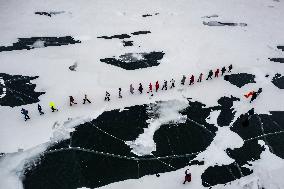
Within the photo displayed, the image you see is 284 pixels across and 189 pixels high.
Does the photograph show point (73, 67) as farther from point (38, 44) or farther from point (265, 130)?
point (265, 130)

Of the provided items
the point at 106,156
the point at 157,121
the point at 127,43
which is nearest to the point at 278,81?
the point at 157,121

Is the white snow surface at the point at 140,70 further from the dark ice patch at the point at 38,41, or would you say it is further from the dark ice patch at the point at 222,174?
the dark ice patch at the point at 38,41

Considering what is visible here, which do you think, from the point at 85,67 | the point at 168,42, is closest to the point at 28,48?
the point at 85,67

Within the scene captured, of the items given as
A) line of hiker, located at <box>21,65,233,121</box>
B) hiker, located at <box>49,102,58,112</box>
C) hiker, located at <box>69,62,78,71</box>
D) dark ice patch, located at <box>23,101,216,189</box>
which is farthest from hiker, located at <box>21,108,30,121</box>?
hiker, located at <box>69,62,78,71</box>

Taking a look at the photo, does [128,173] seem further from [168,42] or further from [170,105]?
[168,42]

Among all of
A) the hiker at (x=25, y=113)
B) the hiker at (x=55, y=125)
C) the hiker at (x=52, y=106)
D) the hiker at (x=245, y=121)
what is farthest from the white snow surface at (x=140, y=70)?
the hiker at (x=245, y=121)

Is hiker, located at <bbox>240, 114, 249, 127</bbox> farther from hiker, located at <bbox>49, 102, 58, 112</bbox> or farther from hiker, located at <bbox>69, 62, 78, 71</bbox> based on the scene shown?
hiker, located at <bbox>69, 62, 78, 71</bbox>

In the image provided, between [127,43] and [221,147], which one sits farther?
[127,43]
